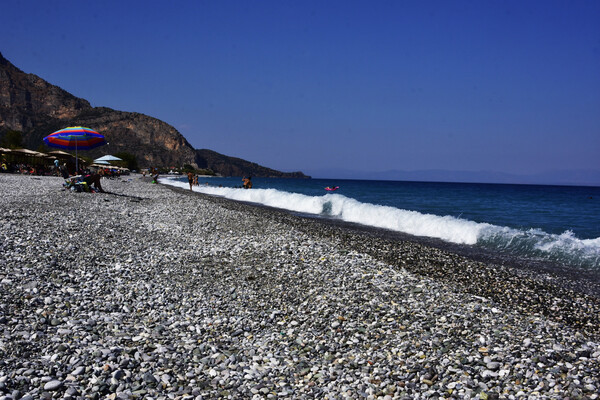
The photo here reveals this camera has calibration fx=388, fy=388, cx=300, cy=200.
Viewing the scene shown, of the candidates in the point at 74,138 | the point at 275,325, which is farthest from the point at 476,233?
the point at 74,138

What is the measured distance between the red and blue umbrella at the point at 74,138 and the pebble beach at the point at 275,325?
15437mm

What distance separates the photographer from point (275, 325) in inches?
244

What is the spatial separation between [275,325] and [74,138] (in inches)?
937

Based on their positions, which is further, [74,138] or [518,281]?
[74,138]

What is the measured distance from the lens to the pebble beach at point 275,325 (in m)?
4.54

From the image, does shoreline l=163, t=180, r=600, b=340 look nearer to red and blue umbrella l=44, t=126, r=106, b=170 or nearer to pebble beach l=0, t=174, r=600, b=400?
pebble beach l=0, t=174, r=600, b=400

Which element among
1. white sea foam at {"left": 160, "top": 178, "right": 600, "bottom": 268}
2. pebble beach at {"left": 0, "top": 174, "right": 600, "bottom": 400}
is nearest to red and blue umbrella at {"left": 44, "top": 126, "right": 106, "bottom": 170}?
pebble beach at {"left": 0, "top": 174, "right": 600, "bottom": 400}

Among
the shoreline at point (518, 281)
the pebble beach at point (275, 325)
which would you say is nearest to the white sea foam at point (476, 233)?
the shoreline at point (518, 281)

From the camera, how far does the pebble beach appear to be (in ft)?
14.9

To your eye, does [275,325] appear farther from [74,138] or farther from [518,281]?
[74,138]

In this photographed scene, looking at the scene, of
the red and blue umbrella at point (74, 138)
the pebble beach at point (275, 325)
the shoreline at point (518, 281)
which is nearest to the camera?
the pebble beach at point (275, 325)

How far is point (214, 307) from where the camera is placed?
6812 millimetres

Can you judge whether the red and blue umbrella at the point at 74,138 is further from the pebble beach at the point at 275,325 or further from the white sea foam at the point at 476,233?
the white sea foam at the point at 476,233

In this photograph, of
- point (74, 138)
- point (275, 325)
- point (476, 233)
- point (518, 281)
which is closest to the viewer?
point (275, 325)
